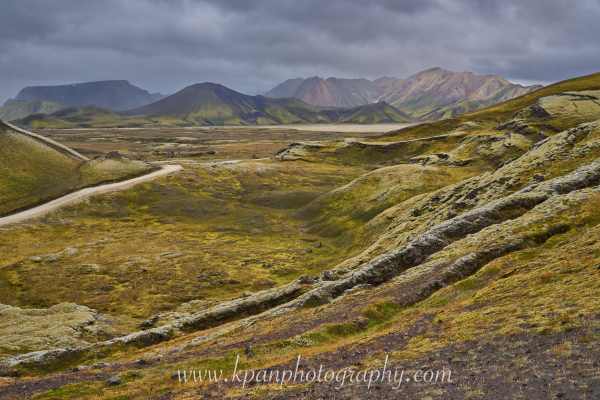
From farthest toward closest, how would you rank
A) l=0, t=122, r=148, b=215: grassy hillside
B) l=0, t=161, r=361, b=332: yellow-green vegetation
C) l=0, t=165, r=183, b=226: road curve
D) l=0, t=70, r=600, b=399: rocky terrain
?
l=0, t=122, r=148, b=215: grassy hillside, l=0, t=165, r=183, b=226: road curve, l=0, t=161, r=361, b=332: yellow-green vegetation, l=0, t=70, r=600, b=399: rocky terrain

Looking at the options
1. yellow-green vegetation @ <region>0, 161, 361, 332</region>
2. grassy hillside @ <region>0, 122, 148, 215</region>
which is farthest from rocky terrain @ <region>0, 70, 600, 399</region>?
grassy hillside @ <region>0, 122, 148, 215</region>

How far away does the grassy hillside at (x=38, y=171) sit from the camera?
13004 cm

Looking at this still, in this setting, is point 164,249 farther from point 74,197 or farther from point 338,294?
point 338,294

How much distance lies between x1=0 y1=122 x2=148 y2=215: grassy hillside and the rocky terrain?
21.0m

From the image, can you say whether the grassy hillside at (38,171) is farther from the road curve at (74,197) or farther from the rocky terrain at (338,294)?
the rocky terrain at (338,294)

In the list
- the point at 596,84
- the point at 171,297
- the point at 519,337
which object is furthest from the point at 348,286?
the point at 596,84

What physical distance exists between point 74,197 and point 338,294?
107 meters

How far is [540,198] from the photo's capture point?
51875 millimetres

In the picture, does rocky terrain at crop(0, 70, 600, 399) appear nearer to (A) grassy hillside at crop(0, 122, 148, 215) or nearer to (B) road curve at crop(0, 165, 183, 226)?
(B) road curve at crop(0, 165, 183, 226)

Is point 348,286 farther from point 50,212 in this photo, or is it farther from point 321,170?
point 321,170

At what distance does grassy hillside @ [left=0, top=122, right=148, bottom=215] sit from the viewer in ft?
427

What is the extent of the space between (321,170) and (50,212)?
109m

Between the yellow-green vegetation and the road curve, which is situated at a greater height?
the road curve

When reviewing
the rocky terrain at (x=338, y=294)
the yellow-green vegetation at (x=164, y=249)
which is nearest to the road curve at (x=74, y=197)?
the yellow-green vegetation at (x=164, y=249)
